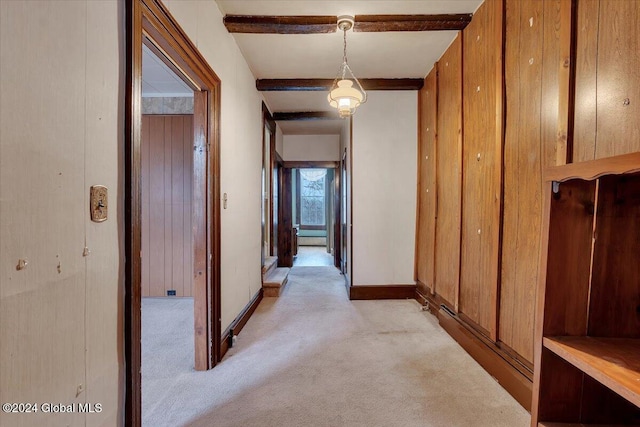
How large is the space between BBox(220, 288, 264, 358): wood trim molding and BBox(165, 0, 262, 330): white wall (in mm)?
59

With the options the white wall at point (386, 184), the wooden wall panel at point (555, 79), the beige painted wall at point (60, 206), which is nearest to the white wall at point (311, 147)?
the white wall at point (386, 184)

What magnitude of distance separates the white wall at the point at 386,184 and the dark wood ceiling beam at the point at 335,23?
1334mm

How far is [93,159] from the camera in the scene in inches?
41.6

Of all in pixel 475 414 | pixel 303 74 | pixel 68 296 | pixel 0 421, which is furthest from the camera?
pixel 303 74

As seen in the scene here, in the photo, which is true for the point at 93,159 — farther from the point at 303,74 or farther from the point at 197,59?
the point at 303,74

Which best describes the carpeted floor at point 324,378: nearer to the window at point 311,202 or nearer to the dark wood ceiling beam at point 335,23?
the dark wood ceiling beam at point 335,23

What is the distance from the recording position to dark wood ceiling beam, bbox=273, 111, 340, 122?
489 cm

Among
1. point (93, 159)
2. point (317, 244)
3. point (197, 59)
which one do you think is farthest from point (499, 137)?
point (317, 244)

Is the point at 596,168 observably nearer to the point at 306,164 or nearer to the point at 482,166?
the point at 482,166

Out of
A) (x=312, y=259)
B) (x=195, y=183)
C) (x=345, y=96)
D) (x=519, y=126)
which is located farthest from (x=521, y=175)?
(x=312, y=259)

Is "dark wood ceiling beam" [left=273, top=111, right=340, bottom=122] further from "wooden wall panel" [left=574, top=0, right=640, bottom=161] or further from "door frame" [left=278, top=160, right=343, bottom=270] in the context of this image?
"wooden wall panel" [left=574, top=0, right=640, bottom=161]

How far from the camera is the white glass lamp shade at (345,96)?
2.55 m

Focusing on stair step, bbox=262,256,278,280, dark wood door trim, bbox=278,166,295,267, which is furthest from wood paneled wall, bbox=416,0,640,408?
dark wood door trim, bbox=278,166,295,267

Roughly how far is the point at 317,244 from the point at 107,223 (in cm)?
907
